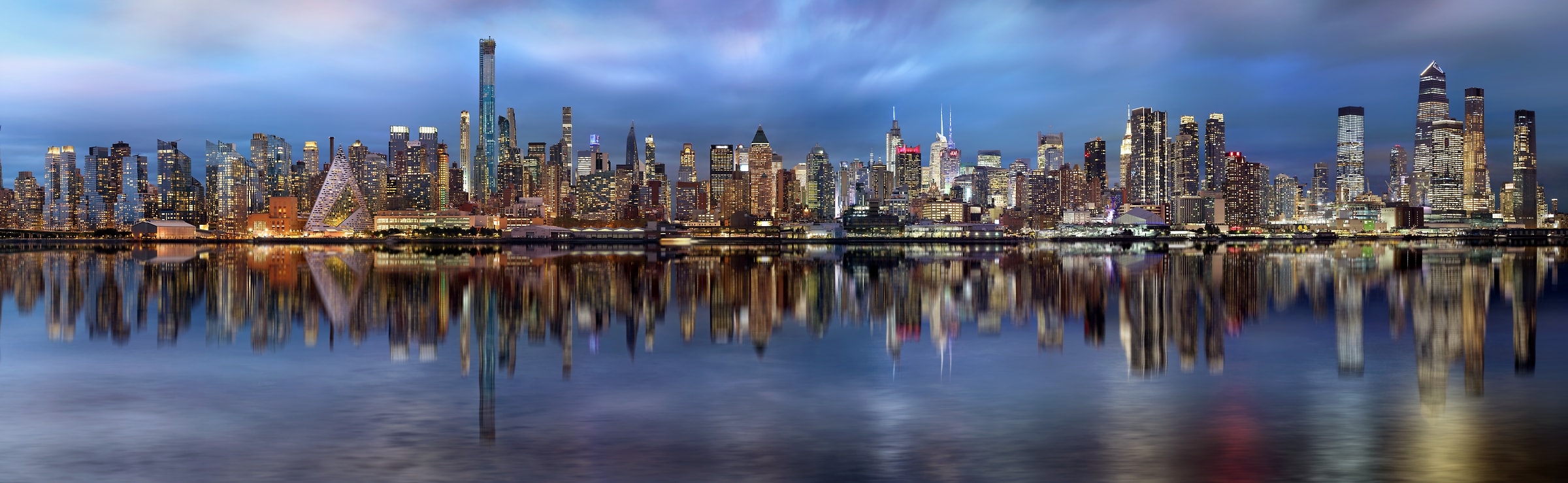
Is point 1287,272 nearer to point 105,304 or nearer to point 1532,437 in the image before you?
point 1532,437

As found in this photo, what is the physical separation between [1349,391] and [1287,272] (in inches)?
1781

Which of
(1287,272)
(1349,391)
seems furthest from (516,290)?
(1287,272)

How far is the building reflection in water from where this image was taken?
22.7 metres

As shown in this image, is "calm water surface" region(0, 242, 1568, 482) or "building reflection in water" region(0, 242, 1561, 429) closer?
"calm water surface" region(0, 242, 1568, 482)

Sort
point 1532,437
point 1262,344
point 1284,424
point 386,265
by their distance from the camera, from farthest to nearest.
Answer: point 386,265 < point 1262,344 < point 1284,424 < point 1532,437

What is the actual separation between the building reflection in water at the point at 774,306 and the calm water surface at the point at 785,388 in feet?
0.78

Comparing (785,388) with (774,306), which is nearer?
(785,388)

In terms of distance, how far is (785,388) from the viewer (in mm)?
16672

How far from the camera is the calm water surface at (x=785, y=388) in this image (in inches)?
448

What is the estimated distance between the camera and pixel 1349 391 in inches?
639

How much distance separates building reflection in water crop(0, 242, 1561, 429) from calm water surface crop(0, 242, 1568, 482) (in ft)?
0.78

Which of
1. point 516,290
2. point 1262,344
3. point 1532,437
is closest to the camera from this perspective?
point 1532,437

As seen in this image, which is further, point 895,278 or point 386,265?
point 386,265

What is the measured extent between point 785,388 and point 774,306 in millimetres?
17334
